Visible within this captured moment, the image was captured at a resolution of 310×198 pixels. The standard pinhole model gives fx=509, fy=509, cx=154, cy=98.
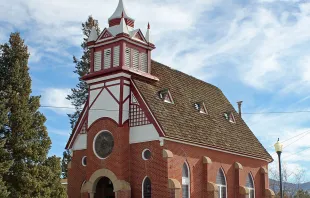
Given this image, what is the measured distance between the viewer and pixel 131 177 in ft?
107

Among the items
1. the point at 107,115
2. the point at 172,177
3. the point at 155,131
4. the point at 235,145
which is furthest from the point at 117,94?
the point at 235,145

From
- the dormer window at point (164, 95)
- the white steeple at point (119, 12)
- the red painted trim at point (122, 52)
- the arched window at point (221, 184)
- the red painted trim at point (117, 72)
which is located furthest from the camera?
the arched window at point (221, 184)

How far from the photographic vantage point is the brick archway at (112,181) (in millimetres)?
31737

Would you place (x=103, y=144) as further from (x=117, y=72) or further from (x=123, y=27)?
(x=123, y=27)

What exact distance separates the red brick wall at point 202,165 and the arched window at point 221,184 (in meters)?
0.34

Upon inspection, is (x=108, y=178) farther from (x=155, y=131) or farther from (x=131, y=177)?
(x=155, y=131)

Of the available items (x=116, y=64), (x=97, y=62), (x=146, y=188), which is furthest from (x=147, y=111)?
(x=97, y=62)

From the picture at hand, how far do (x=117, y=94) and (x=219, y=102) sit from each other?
1335 cm

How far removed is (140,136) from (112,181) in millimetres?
3364

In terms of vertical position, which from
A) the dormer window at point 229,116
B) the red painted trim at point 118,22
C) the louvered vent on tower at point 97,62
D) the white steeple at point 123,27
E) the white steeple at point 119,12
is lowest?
the dormer window at point 229,116

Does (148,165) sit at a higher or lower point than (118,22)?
lower

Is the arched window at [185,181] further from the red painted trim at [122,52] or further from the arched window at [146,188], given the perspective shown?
the red painted trim at [122,52]

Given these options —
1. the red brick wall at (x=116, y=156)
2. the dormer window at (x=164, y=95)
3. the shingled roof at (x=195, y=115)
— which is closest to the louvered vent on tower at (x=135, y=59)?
the shingled roof at (x=195, y=115)

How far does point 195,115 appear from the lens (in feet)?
124
